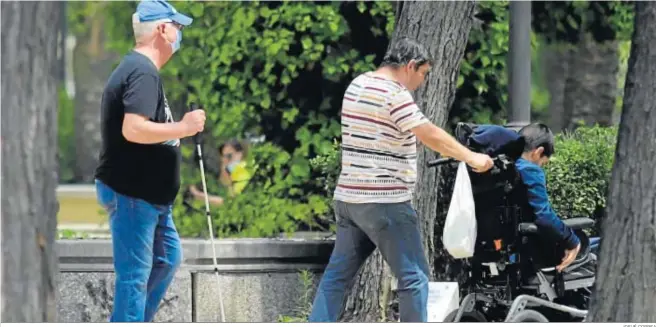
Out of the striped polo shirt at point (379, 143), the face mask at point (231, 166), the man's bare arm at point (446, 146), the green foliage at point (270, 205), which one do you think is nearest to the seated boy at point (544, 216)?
the man's bare arm at point (446, 146)

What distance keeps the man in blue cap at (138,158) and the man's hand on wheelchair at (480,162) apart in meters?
1.34

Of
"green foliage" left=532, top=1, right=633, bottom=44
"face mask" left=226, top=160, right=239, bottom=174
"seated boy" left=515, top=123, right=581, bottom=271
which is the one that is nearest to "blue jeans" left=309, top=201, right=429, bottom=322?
"seated boy" left=515, top=123, right=581, bottom=271

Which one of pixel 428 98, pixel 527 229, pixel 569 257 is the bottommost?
pixel 569 257

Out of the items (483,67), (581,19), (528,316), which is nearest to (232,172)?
(483,67)

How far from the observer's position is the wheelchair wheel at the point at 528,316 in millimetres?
7895

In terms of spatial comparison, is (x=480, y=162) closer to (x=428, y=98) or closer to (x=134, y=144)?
(x=428, y=98)

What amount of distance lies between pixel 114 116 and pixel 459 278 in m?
2.49

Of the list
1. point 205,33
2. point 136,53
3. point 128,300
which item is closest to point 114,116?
point 136,53

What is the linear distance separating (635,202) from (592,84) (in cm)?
963

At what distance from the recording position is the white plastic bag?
7.84 meters

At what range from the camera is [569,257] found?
8.31 meters

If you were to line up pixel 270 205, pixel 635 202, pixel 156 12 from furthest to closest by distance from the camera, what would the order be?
pixel 270 205, pixel 156 12, pixel 635 202

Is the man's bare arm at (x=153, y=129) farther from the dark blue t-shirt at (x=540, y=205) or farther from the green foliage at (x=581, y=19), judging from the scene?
the green foliage at (x=581, y=19)

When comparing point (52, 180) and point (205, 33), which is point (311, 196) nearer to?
point (205, 33)
